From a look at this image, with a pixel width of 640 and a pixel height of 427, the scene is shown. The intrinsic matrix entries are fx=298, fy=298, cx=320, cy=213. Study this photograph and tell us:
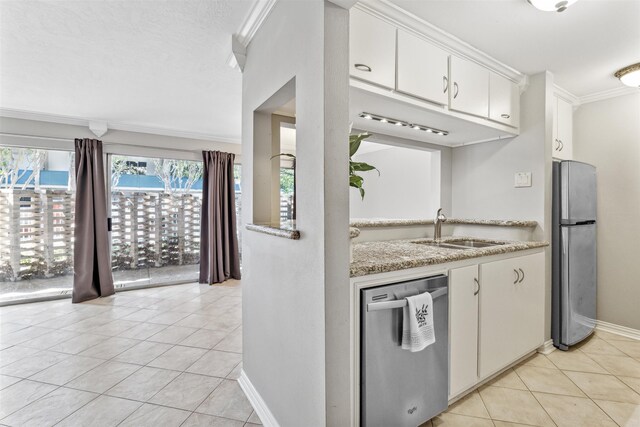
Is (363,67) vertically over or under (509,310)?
over

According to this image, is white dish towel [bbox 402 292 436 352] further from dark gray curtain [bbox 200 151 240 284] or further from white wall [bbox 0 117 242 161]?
white wall [bbox 0 117 242 161]

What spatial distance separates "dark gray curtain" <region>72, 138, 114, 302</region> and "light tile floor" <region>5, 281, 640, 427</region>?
681mm

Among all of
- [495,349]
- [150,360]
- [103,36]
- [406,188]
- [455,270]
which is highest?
[103,36]

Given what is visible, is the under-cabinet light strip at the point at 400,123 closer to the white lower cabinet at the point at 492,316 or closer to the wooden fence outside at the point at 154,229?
the white lower cabinet at the point at 492,316

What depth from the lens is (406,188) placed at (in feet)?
15.0

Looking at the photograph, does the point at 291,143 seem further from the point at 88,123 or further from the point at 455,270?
the point at 455,270

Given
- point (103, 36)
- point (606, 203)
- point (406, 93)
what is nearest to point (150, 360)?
point (103, 36)

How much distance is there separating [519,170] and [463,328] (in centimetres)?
157

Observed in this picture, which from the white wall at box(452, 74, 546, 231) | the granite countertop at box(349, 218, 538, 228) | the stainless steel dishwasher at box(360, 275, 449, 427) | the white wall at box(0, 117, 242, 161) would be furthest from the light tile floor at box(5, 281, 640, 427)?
the white wall at box(0, 117, 242, 161)

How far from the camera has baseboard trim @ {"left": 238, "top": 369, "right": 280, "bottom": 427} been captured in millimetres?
1572

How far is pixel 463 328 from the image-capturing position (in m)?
1.70

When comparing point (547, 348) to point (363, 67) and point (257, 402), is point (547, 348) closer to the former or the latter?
point (257, 402)

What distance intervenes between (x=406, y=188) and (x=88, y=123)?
4.47 m

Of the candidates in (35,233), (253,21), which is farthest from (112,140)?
(253,21)
